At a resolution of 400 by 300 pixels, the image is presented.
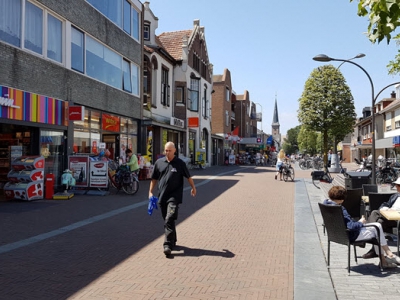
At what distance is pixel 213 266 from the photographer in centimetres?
528

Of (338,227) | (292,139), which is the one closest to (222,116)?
(338,227)

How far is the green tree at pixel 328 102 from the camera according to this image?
25.7 meters

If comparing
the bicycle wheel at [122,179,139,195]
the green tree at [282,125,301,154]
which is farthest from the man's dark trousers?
the green tree at [282,125,301,154]

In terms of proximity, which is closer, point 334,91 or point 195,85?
point 334,91

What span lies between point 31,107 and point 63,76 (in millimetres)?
2330

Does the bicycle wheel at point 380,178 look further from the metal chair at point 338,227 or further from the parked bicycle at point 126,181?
the metal chair at point 338,227

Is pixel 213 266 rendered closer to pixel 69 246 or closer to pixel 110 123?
pixel 69 246

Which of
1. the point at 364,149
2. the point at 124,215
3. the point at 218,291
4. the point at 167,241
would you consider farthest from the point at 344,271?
the point at 364,149

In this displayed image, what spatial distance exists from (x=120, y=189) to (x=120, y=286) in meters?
9.72

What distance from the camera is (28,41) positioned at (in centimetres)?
1226

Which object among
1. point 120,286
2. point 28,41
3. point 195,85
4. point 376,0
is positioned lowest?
point 120,286

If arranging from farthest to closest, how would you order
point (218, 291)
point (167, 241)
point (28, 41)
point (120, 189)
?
point (120, 189)
point (28, 41)
point (167, 241)
point (218, 291)

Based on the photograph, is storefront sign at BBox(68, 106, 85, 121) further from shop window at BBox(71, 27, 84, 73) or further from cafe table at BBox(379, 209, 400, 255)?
cafe table at BBox(379, 209, 400, 255)

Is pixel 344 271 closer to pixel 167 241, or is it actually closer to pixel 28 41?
pixel 167 241
